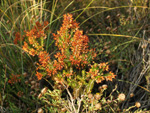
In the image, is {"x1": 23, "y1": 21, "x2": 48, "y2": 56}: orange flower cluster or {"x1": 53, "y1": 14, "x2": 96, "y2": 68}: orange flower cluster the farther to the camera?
{"x1": 23, "y1": 21, "x2": 48, "y2": 56}: orange flower cluster

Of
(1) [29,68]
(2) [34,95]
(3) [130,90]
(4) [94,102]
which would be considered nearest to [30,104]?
(2) [34,95]

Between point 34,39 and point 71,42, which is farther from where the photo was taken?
point 34,39

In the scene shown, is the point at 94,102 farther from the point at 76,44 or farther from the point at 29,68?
the point at 29,68

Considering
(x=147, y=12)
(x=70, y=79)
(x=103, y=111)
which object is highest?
(x=147, y=12)

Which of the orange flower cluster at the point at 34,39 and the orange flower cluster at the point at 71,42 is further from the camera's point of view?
the orange flower cluster at the point at 34,39

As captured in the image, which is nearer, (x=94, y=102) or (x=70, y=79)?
(x=94, y=102)

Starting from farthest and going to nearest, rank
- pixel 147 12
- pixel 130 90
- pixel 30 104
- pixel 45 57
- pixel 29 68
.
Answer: pixel 147 12 → pixel 29 68 → pixel 130 90 → pixel 30 104 → pixel 45 57

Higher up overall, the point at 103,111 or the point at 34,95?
the point at 34,95

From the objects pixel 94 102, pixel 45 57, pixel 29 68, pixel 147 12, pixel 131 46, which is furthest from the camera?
pixel 147 12

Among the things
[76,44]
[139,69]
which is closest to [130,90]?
[139,69]

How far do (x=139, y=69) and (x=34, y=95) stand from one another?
1.04 metres

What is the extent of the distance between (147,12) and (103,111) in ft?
4.58

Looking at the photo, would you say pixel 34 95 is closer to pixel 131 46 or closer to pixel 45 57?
pixel 45 57

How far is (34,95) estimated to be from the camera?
4.80 ft
